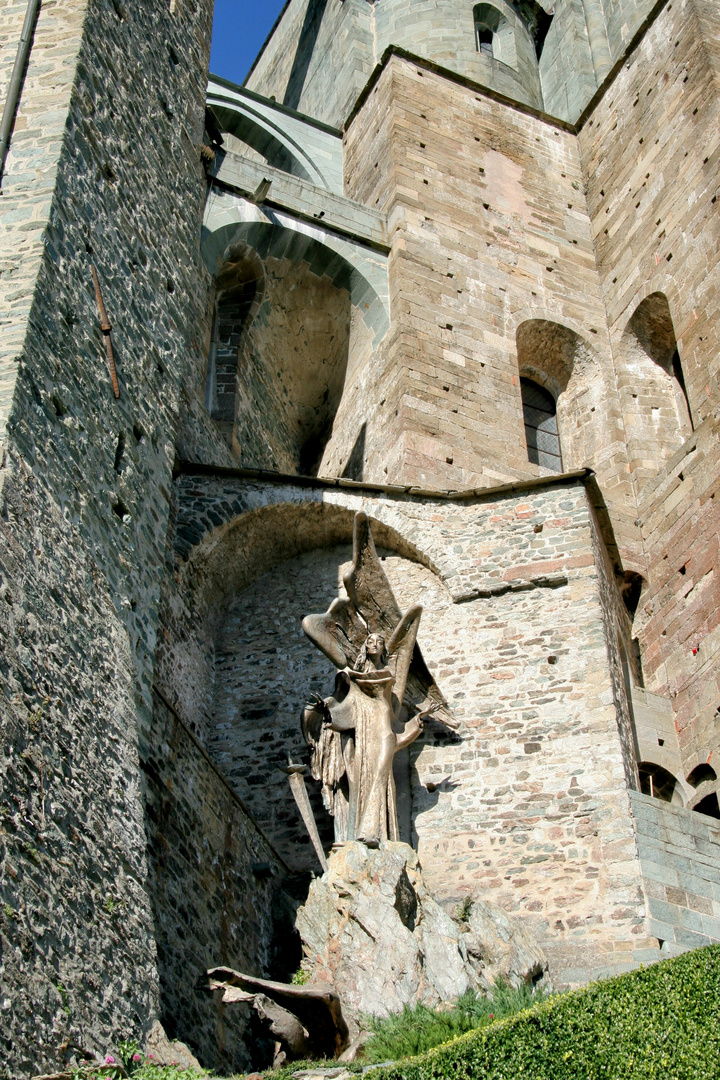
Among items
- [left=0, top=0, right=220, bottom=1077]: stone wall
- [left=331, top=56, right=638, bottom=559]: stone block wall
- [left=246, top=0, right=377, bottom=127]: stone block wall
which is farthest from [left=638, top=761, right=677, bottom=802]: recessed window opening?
[left=246, top=0, right=377, bottom=127]: stone block wall

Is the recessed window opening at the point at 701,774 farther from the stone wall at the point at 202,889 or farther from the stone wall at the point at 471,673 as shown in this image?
the stone wall at the point at 202,889

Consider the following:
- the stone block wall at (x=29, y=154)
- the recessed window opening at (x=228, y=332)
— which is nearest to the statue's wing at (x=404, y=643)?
the stone block wall at (x=29, y=154)

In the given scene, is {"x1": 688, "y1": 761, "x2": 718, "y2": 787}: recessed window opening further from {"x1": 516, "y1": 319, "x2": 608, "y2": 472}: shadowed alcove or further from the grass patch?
the grass patch

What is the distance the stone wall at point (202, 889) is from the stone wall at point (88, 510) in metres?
0.50

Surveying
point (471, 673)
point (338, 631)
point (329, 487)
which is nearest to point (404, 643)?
point (338, 631)

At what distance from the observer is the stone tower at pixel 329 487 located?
8.12 metres

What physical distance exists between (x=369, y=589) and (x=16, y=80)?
453 centimetres

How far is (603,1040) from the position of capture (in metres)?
6.73

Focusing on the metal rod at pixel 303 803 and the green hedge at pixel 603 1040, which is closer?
the green hedge at pixel 603 1040

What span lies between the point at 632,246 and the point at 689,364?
9.19 ft

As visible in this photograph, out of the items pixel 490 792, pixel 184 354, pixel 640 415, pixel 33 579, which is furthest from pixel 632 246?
pixel 33 579

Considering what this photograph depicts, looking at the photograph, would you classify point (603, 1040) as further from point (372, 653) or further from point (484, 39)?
point (484, 39)

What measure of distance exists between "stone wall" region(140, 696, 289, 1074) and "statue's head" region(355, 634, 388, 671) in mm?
1289

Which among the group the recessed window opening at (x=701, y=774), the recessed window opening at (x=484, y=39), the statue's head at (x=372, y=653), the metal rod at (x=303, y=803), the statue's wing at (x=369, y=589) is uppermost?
the recessed window opening at (x=484, y=39)
